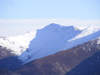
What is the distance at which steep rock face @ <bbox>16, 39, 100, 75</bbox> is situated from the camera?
131 meters

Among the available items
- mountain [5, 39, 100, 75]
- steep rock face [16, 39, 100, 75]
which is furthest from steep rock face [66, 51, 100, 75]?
steep rock face [16, 39, 100, 75]

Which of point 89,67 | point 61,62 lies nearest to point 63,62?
point 61,62

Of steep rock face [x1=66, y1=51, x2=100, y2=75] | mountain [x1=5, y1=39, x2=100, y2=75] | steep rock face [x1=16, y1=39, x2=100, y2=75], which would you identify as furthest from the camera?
steep rock face [x1=16, y1=39, x2=100, y2=75]

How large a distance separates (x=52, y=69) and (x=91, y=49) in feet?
127

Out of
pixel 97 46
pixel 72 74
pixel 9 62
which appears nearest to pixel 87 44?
pixel 97 46

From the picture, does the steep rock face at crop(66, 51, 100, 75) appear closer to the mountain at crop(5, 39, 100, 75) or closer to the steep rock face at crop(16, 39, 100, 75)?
the mountain at crop(5, 39, 100, 75)

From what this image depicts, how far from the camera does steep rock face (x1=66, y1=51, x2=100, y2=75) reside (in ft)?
388

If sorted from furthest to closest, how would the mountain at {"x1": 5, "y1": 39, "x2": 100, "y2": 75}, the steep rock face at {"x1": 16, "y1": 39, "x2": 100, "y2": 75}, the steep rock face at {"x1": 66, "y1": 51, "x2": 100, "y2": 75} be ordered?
the steep rock face at {"x1": 16, "y1": 39, "x2": 100, "y2": 75}
the mountain at {"x1": 5, "y1": 39, "x2": 100, "y2": 75}
the steep rock face at {"x1": 66, "y1": 51, "x2": 100, "y2": 75}

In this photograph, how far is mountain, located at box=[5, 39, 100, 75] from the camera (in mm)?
130500

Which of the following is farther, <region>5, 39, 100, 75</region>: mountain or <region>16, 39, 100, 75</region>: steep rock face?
<region>16, 39, 100, 75</region>: steep rock face

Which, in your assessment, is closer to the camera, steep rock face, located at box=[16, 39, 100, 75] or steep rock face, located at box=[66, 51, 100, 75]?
steep rock face, located at box=[66, 51, 100, 75]

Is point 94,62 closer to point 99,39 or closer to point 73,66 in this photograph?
point 73,66

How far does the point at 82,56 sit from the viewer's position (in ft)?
478

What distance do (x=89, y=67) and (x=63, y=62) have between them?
80.5 ft
